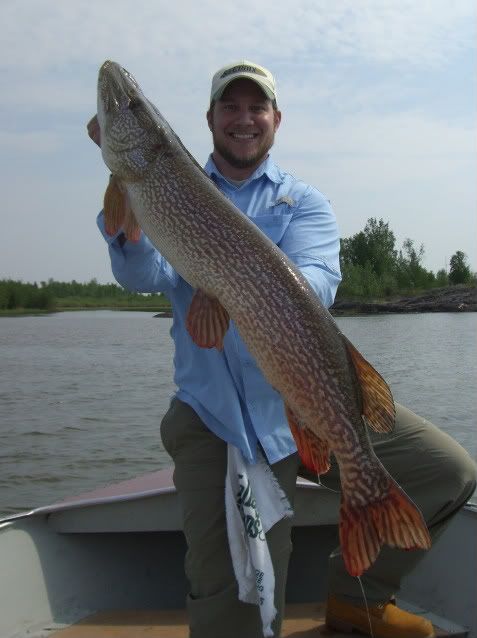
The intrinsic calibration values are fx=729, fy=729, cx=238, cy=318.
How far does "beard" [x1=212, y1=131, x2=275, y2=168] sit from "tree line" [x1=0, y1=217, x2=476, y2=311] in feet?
196

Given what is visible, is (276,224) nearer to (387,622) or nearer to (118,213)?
(118,213)

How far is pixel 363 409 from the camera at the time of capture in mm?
2500

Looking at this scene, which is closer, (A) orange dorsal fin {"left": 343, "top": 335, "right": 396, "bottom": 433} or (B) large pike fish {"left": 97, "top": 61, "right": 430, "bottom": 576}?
(B) large pike fish {"left": 97, "top": 61, "right": 430, "bottom": 576}

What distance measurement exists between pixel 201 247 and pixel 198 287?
0.48 feet

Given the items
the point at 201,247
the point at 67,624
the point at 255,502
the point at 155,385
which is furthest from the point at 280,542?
the point at 155,385

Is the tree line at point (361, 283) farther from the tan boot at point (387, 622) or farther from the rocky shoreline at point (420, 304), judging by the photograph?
the tan boot at point (387, 622)

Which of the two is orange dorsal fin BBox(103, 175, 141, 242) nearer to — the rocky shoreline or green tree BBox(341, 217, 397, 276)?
the rocky shoreline

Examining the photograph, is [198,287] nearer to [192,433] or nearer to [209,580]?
[192,433]

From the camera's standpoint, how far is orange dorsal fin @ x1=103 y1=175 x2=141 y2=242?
2.80m

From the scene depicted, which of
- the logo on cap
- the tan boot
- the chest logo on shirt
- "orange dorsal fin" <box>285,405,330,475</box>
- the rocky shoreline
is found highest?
the logo on cap

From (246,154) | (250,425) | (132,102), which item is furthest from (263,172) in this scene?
(250,425)

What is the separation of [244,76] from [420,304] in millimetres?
58702

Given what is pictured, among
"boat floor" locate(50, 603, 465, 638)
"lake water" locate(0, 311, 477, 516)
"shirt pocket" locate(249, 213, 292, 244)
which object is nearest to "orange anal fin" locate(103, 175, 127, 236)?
"shirt pocket" locate(249, 213, 292, 244)

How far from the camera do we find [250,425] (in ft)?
9.67
